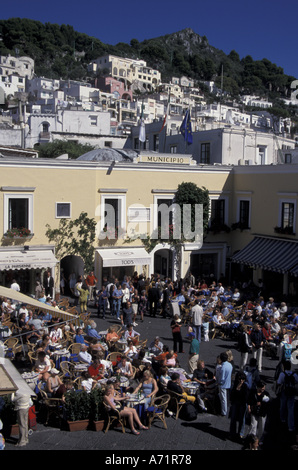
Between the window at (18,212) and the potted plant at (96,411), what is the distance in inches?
498

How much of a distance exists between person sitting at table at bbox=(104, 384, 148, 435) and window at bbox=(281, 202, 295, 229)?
49.9ft

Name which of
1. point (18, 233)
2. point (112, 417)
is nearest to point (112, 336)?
point (112, 417)

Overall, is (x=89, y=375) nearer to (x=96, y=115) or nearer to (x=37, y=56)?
(x=96, y=115)

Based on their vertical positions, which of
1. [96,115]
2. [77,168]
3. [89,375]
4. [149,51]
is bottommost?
[89,375]

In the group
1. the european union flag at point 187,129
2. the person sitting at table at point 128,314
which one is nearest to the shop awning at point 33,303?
the person sitting at table at point 128,314

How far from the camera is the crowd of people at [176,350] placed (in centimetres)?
1054

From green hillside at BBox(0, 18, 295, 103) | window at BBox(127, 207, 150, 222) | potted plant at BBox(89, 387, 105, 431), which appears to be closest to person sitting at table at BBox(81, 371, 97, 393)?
potted plant at BBox(89, 387, 105, 431)

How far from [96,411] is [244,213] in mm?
18055

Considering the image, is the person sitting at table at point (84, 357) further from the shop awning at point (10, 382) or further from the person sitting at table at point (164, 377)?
the shop awning at point (10, 382)

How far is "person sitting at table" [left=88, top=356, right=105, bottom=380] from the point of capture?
39.5 ft

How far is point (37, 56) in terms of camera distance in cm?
13312

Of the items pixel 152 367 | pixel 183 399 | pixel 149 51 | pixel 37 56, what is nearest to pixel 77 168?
pixel 152 367

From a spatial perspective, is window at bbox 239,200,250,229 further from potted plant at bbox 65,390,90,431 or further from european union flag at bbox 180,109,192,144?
potted plant at bbox 65,390,90,431
